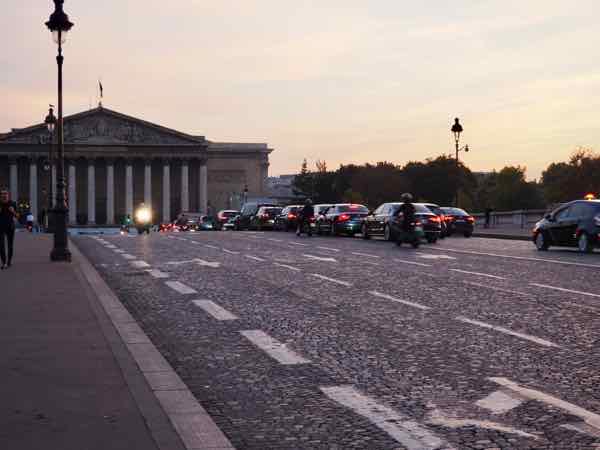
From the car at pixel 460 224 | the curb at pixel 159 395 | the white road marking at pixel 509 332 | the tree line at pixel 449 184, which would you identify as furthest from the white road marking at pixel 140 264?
the tree line at pixel 449 184

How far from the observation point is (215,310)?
11.6 m

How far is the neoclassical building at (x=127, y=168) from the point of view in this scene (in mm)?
115875

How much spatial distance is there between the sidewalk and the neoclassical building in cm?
10608

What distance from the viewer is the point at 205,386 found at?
6824mm

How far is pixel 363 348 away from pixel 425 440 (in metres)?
3.32

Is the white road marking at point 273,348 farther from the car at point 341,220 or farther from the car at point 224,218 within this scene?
the car at point 224,218

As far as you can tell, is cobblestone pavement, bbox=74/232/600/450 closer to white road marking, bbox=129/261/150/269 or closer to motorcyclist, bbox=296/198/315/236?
white road marking, bbox=129/261/150/269

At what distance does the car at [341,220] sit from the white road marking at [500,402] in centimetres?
3442

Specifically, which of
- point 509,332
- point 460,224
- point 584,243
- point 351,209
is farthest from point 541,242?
point 509,332

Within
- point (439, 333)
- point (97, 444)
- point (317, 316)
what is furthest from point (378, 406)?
point (317, 316)

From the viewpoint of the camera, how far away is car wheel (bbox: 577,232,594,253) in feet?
85.9

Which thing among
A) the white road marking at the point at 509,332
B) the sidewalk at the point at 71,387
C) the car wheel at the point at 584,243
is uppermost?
the car wheel at the point at 584,243

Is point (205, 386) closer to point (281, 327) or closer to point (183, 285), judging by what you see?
point (281, 327)

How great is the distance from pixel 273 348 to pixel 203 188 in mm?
117047
